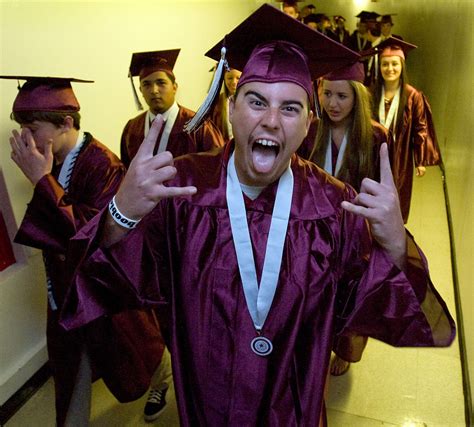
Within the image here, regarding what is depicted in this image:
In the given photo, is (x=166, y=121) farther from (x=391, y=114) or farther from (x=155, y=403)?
(x=391, y=114)

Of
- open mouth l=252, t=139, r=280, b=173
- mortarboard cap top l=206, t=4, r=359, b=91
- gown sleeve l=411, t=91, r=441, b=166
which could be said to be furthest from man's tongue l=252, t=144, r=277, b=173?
gown sleeve l=411, t=91, r=441, b=166

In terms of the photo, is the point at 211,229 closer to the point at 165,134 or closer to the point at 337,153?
the point at 337,153

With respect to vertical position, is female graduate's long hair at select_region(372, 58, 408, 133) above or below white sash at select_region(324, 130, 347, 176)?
above

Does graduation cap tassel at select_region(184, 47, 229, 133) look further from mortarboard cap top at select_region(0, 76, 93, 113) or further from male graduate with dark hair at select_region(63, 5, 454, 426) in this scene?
mortarboard cap top at select_region(0, 76, 93, 113)

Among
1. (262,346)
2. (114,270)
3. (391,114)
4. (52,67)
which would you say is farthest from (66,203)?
(391,114)

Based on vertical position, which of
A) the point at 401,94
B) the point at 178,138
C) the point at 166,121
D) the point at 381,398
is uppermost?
the point at 401,94

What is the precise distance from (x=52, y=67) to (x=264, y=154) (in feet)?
6.18

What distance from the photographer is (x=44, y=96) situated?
2006mm

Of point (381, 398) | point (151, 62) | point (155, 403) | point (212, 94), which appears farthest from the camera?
point (151, 62)

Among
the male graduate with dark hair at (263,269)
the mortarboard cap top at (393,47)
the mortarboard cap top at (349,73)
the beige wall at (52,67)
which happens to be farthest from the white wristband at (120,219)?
the mortarboard cap top at (393,47)

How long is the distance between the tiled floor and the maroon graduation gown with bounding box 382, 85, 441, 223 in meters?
1.47

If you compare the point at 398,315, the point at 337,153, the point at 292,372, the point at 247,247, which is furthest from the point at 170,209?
the point at 337,153

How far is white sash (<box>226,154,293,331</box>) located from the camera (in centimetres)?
132

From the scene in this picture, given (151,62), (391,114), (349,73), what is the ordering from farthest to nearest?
1. (391,114)
2. (151,62)
3. (349,73)
